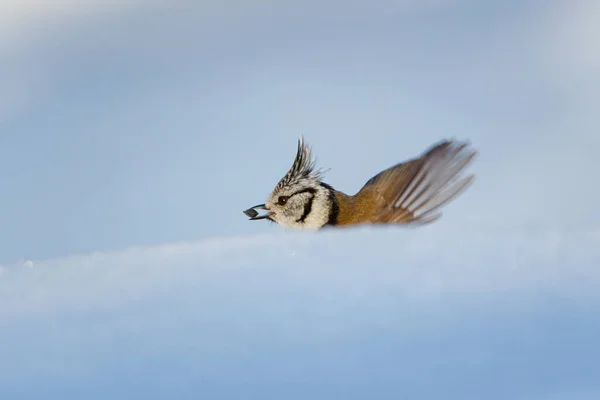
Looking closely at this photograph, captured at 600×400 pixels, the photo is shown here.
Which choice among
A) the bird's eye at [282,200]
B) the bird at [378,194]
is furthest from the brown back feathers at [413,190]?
the bird's eye at [282,200]

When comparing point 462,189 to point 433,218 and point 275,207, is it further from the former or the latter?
point 275,207

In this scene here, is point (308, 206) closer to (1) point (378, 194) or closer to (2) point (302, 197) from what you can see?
(2) point (302, 197)

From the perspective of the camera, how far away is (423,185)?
309 centimetres

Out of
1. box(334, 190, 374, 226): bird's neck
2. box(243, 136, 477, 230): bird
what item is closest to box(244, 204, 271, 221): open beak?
box(243, 136, 477, 230): bird

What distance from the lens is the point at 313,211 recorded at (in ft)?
11.1

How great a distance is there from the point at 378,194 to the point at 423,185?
215 millimetres

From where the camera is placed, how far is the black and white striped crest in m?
3.36

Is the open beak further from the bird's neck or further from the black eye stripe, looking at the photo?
the bird's neck

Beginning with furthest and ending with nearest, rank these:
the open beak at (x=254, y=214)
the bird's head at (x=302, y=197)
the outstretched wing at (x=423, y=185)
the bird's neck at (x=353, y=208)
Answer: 1. the open beak at (x=254, y=214)
2. the bird's head at (x=302, y=197)
3. the bird's neck at (x=353, y=208)
4. the outstretched wing at (x=423, y=185)

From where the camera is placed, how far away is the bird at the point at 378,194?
9.96 ft

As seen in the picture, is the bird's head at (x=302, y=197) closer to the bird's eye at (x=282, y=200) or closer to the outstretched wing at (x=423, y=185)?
the bird's eye at (x=282, y=200)

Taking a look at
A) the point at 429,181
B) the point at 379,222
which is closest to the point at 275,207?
the point at 379,222

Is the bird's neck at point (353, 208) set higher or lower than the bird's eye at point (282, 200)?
lower

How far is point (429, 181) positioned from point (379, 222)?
0.27 metres
